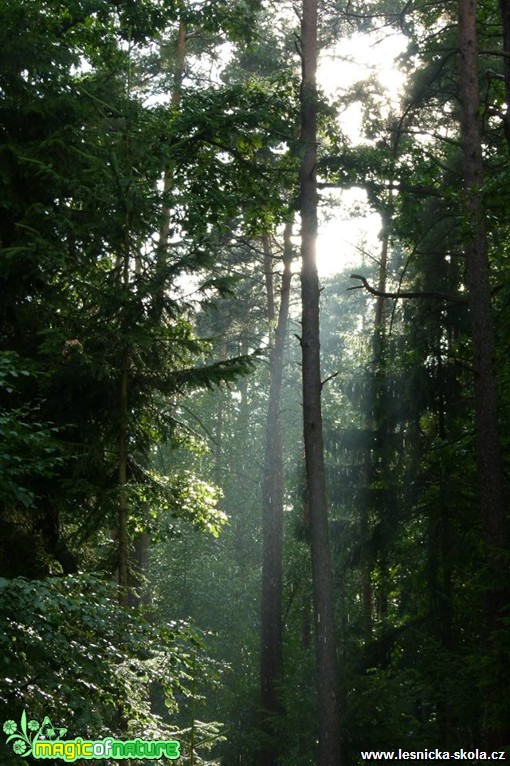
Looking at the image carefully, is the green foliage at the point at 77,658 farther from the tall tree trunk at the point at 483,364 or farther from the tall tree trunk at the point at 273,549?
the tall tree trunk at the point at 273,549

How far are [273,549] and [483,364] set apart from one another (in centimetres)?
910

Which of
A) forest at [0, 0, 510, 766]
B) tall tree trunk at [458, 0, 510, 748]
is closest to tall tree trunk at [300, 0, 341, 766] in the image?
forest at [0, 0, 510, 766]

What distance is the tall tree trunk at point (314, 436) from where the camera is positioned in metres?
10.1

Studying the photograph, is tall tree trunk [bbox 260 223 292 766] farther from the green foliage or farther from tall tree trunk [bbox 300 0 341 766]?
the green foliage

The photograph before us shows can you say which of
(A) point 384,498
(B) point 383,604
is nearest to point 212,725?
(A) point 384,498

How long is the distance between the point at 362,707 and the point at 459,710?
1.60 m

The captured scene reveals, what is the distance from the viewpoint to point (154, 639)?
6.49 meters

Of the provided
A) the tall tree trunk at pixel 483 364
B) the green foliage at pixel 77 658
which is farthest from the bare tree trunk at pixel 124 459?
the tall tree trunk at pixel 483 364

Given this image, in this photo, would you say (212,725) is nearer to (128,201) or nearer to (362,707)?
(128,201)

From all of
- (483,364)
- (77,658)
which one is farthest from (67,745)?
(483,364)

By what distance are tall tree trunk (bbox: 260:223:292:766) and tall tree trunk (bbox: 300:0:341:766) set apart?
5.82m

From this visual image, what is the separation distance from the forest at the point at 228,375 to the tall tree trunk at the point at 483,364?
0.11 feet

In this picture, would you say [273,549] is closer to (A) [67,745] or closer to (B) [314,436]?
(B) [314,436]

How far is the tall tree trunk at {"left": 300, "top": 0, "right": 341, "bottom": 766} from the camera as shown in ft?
33.1
